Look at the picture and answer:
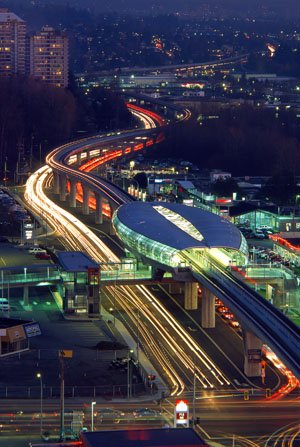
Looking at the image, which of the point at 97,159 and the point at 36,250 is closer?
the point at 36,250

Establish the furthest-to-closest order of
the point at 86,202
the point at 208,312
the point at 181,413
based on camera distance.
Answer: the point at 86,202 → the point at 208,312 → the point at 181,413

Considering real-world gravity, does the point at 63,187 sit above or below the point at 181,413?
below

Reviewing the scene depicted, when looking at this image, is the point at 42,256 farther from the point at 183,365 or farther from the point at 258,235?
the point at 183,365

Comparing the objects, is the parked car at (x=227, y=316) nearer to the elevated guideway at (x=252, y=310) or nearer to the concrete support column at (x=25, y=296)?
the elevated guideway at (x=252, y=310)

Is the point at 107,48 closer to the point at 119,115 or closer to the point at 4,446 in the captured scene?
the point at 119,115

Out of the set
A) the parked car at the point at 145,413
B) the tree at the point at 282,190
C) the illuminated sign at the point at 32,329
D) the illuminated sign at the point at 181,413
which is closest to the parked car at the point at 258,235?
the tree at the point at 282,190

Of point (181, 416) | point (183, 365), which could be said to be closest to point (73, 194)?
point (183, 365)

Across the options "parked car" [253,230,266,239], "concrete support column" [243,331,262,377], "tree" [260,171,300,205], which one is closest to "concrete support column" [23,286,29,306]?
"concrete support column" [243,331,262,377]
